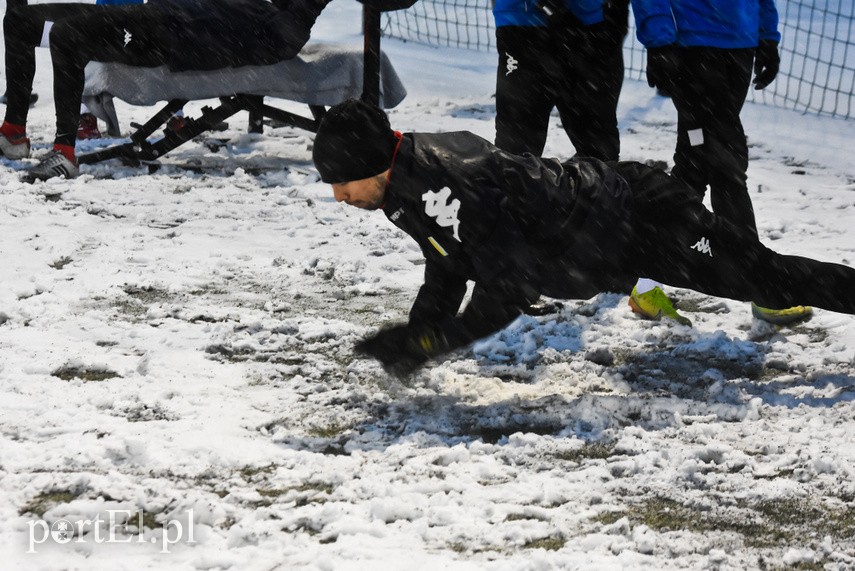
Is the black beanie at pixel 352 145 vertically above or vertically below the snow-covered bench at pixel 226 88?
above

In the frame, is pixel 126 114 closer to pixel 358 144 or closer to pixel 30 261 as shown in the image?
pixel 30 261

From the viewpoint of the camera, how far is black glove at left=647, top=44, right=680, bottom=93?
11.7 ft

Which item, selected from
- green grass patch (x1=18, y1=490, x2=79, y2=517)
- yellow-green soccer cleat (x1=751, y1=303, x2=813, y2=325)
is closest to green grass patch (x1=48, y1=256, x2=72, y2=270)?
green grass patch (x1=18, y1=490, x2=79, y2=517)

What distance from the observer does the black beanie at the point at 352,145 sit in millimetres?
2688

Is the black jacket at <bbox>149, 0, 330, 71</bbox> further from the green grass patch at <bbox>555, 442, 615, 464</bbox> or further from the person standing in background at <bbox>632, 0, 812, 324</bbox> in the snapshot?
the green grass patch at <bbox>555, 442, 615, 464</bbox>

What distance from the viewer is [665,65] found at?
359cm

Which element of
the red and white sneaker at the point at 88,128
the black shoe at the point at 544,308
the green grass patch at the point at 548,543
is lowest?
the red and white sneaker at the point at 88,128

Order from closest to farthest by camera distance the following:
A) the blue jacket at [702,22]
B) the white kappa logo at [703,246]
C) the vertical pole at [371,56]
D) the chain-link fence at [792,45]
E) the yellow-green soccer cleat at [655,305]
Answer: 1. the white kappa logo at [703,246]
2. the blue jacket at [702,22]
3. the yellow-green soccer cleat at [655,305]
4. the vertical pole at [371,56]
5. the chain-link fence at [792,45]

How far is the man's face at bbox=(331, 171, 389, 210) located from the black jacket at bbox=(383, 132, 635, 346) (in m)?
0.03

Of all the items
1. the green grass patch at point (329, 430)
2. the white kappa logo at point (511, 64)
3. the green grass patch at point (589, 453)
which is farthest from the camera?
the white kappa logo at point (511, 64)

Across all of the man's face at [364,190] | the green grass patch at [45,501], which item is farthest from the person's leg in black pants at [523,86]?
the green grass patch at [45,501]

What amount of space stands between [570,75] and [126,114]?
4.46 metres

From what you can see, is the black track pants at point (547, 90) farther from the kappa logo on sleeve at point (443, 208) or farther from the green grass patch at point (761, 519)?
the green grass patch at point (761, 519)

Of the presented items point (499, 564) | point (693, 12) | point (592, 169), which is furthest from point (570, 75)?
point (499, 564)
